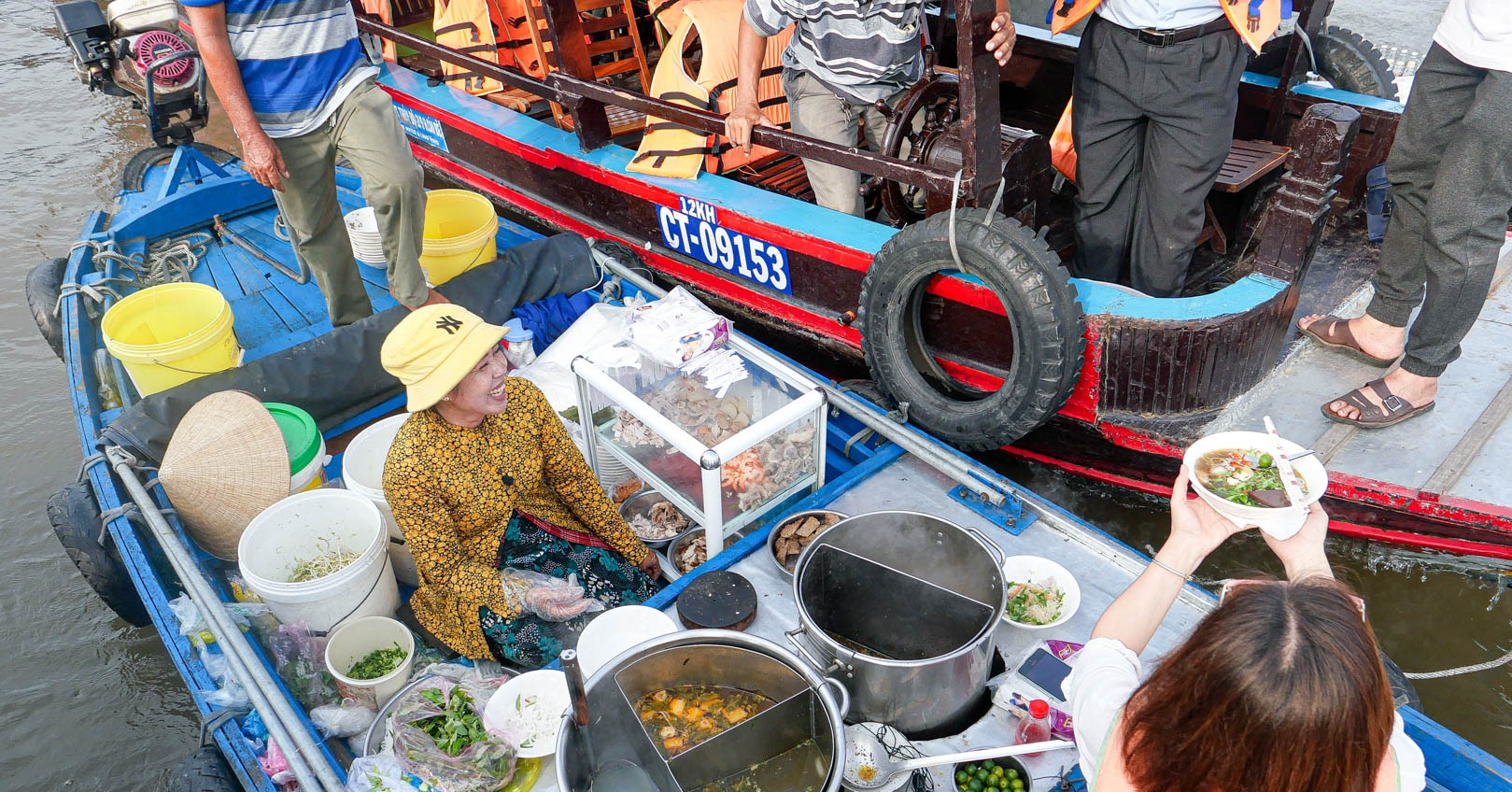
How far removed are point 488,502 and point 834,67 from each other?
7.14ft

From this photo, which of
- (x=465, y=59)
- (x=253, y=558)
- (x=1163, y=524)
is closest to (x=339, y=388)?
(x=253, y=558)

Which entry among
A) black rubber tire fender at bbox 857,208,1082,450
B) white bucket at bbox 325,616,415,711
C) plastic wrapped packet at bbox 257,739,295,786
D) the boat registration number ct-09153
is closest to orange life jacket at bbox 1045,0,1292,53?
black rubber tire fender at bbox 857,208,1082,450

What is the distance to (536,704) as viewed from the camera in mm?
2461

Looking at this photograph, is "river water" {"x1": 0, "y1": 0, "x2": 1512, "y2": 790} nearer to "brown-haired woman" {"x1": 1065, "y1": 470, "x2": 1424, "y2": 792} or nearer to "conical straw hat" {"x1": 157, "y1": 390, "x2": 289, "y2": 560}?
"conical straw hat" {"x1": 157, "y1": 390, "x2": 289, "y2": 560}

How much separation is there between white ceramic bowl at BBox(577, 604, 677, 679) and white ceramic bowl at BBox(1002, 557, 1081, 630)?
1034 mm

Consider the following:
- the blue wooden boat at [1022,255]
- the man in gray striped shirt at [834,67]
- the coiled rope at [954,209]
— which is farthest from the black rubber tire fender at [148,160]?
the coiled rope at [954,209]

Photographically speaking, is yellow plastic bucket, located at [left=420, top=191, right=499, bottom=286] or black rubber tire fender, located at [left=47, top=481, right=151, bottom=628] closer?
black rubber tire fender, located at [left=47, top=481, right=151, bottom=628]

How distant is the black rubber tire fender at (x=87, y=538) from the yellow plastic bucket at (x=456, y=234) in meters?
1.62

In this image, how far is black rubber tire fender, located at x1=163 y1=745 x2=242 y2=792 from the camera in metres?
2.52

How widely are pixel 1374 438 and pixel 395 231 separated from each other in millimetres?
3846

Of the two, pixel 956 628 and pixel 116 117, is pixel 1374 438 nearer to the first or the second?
pixel 956 628

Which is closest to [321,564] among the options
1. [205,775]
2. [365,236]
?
[205,775]

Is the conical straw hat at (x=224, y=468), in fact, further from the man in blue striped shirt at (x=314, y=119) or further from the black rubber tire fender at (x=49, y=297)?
the black rubber tire fender at (x=49, y=297)

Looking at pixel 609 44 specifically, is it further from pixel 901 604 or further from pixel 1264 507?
pixel 1264 507
